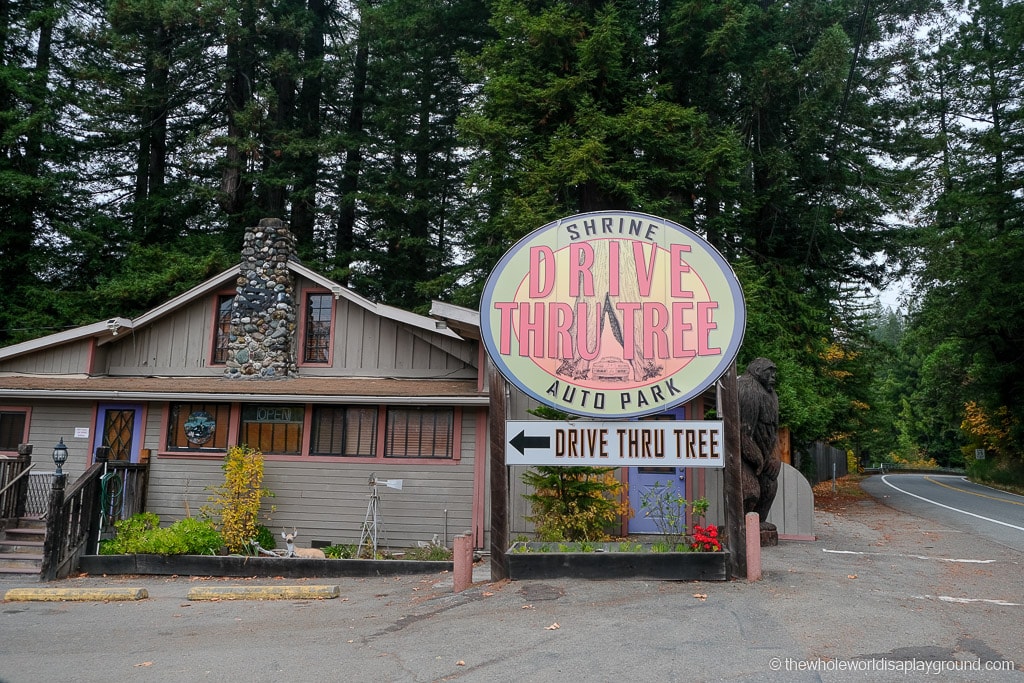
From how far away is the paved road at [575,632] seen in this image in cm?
567

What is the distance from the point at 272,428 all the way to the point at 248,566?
286 centimetres

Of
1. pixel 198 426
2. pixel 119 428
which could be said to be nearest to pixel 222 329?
pixel 198 426

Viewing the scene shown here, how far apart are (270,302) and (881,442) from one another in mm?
54480

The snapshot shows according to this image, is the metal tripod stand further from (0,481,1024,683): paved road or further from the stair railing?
the stair railing

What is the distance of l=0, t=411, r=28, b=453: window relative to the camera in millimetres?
14102

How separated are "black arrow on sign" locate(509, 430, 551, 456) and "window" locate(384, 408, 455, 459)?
4141 mm

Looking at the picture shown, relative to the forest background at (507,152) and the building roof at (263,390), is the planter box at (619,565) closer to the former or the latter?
the building roof at (263,390)

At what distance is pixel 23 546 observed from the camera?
11859 millimetres

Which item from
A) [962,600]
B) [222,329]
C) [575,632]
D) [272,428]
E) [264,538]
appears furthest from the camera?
[222,329]

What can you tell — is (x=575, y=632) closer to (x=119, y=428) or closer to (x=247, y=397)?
(x=247, y=397)

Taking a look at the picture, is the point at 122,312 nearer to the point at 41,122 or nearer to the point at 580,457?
the point at 41,122

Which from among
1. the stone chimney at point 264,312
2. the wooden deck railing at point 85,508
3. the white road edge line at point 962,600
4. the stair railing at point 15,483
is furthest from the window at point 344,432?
the white road edge line at point 962,600

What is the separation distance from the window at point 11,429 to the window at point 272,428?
4.48m

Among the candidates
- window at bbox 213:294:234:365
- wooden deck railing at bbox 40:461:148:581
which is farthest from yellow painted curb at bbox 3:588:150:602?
window at bbox 213:294:234:365
